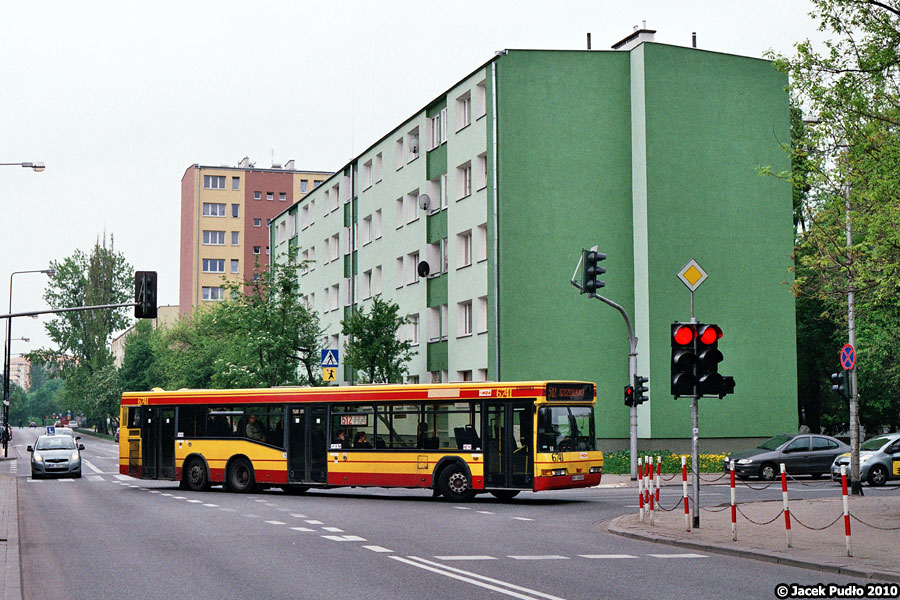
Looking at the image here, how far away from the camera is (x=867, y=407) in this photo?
56844 mm

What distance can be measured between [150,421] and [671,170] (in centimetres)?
2109

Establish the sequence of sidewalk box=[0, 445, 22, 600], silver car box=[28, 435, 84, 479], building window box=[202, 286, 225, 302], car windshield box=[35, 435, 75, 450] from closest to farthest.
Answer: sidewalk box=[0, 445, 22, 600], silver car box=[28, 435, 84, 479], car windshield box=[35, 435, 75, 450], building window box=[202, 286, 225, 302]

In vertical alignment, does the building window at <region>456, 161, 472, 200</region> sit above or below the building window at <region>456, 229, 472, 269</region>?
above

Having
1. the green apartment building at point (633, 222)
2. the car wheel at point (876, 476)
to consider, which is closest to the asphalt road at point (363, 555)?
the car wheel at point (876, 476)

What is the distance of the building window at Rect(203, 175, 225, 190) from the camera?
10925 centimetres

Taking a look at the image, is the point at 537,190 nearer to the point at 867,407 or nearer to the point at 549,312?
the point at 549,312

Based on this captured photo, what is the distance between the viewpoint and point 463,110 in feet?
150

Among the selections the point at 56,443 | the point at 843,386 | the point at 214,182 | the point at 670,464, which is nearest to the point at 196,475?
the point at 56,443

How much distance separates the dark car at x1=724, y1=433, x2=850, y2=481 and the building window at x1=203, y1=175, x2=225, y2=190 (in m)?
83.1

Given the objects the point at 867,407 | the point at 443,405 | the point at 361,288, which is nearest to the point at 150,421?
the point at 443,405

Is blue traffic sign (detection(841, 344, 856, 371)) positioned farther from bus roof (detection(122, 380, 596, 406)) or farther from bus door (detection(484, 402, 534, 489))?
bus door (detection(484, 402, 534, 489))

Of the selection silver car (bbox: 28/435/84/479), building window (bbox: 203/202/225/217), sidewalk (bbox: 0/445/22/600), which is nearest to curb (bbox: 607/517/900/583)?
sidewalk (bbox: 0/445/22/600)

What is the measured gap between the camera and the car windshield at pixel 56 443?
4051 centimetres

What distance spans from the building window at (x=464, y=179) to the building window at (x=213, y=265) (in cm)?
6691
